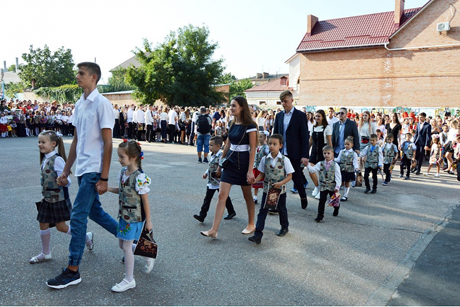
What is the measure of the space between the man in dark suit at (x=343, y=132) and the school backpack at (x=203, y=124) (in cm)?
487

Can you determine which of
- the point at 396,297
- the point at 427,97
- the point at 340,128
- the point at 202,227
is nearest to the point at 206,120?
the point at 340,128

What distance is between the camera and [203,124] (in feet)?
39.7

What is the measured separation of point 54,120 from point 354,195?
1905cm

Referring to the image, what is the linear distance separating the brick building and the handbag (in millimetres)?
33812

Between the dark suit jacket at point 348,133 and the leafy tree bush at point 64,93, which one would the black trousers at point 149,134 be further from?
the leafy tree bush at point 64,93

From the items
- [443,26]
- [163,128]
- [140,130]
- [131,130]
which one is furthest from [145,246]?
[443,26]

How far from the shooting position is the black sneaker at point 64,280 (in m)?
3.43

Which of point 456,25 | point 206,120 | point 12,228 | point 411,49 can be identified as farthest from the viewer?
point 411,49

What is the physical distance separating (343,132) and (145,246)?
587 centimetres

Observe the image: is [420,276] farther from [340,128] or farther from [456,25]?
[456,25]

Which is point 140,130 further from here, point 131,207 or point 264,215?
point 131,207

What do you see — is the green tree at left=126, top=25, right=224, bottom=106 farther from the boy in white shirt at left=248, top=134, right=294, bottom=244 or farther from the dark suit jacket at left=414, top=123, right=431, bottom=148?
the boy in white shirt at left=248, top=134, right=294, bottom=244

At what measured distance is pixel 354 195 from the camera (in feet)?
27.0

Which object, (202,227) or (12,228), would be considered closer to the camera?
(12,228)
